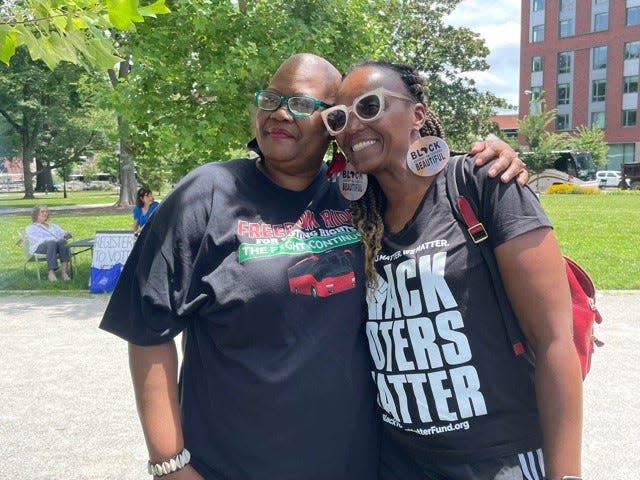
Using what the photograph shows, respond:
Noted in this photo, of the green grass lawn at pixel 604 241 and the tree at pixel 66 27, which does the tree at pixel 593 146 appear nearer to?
the green grass lawn at pixel 604 241

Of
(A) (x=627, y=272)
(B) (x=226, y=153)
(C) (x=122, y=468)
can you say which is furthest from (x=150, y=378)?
(A) (x=627, y=272)

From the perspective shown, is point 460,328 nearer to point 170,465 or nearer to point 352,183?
point 352,183

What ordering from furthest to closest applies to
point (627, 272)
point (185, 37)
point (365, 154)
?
point (627, 272)
point (185, 37)
point (365, 154)

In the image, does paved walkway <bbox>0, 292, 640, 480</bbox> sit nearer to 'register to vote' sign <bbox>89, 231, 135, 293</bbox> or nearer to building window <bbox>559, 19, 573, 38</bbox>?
'register to vote' sign <bbox>89, 231, 135, 293</bbox>

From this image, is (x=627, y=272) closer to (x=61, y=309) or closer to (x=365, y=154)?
(x=61, y=309)

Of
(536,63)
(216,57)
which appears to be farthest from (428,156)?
(536,63)

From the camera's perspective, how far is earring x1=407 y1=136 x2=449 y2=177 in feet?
6.05

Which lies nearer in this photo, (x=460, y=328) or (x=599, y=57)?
(x=460, y=328)

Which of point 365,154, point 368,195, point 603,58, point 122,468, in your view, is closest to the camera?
point 365,154

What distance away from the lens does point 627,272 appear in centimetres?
1119

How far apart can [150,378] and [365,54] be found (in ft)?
25.3

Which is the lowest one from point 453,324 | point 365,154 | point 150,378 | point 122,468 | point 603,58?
point 122,468

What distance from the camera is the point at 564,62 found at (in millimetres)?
66812

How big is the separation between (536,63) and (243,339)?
241 feet
